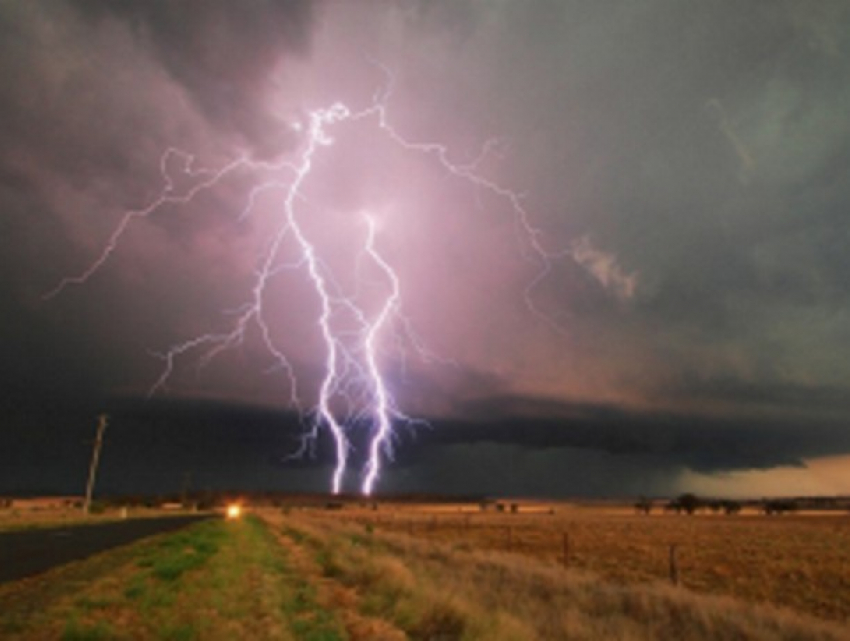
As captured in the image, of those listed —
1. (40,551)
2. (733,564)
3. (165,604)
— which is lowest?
(733,564)

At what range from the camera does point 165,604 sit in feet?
31.1

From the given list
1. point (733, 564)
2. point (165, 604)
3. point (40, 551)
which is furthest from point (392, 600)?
point (733, 564)

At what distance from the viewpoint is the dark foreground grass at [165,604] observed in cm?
766

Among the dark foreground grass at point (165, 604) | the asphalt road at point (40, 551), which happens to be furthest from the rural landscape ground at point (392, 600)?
the asphalt road at point (40, 551)

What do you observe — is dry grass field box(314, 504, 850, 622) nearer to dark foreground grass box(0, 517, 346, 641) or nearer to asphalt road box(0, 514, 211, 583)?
dark foreground grass box(0, 517, 346, 641)

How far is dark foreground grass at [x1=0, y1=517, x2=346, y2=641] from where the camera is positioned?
766 cm

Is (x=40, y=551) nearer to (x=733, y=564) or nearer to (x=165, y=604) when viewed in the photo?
(x=165, y=604)

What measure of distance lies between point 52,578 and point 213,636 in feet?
22.9

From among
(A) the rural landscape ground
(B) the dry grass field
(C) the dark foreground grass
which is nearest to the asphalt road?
(A) the rural landscape ground

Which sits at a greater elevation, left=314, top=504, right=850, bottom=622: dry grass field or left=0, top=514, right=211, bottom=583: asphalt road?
left=0, top=514, right=211, bottom=583: asphalt road

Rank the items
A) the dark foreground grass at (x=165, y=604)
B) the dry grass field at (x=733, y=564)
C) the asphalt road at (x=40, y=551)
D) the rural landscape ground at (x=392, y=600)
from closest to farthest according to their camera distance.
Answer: the dark foreground grass at (x=165, y=604) → the rural landscape ground at (x=392, y=600) → the asphalt road at (x=40, y=551) → the dry grass field at (x=733, y=564)

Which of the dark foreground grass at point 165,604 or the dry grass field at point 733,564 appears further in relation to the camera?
the dry grass field at point 733,564

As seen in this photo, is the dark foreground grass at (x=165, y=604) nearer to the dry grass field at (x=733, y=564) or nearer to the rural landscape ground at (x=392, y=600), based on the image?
the rural landscape ground at (x=392, y=600)

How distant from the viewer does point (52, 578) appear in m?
12.3
